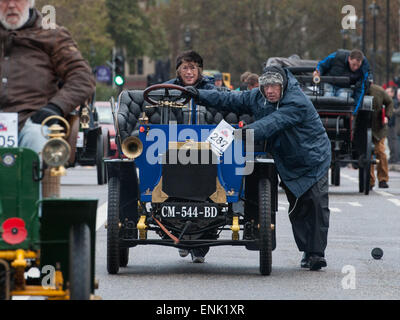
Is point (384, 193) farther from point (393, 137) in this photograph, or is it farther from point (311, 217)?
point (393, 137)

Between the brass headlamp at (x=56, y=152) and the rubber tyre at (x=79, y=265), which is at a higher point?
the brass headlamp at (x=56, y=152)

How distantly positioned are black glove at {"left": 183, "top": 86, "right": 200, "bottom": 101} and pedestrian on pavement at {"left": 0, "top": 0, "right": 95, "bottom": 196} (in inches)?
127

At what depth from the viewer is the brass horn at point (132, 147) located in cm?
1045

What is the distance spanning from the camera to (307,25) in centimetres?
8800

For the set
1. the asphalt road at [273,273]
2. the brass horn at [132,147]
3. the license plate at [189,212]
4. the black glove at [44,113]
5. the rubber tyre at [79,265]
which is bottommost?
the asphalt road at [273,273]

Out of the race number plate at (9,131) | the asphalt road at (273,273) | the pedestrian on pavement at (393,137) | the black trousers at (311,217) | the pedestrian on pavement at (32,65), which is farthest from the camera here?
the pedestrian on pavement at (393,137)

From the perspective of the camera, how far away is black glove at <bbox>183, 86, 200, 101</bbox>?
10930mm

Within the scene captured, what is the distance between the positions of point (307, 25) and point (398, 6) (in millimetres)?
20983

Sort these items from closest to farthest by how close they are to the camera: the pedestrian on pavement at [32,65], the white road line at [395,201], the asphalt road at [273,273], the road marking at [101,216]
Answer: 1. the pedestrian on pavement at [32,65]
2. the asphalt road at [273,273]
3. the road marking at [101,216]
4. the white road line at [395,201]

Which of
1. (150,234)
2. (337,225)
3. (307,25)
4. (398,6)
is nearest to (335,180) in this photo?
(337,225)

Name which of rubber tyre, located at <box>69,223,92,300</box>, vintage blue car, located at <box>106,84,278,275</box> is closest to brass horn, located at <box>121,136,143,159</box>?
vintage blue car, located at <box>106,84,278,275</box>

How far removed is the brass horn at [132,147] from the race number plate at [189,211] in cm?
56

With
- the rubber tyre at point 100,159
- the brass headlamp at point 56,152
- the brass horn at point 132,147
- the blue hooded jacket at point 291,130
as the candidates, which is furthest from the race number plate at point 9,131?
the rubber tyre at point 100,159

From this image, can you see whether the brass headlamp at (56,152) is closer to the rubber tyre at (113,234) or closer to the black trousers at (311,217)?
the rubber tyre at (113,234)
